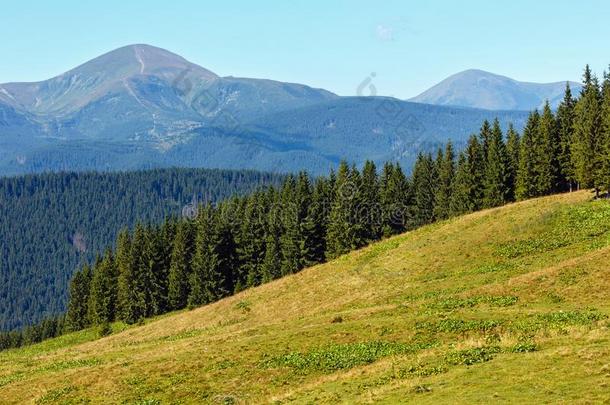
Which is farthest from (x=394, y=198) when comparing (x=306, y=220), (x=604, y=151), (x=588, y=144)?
(x=604, y=151)

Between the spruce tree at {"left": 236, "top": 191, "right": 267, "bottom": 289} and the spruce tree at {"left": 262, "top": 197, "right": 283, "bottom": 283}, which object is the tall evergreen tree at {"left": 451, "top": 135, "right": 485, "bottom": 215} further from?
the spruce tree at {"left": 236, "top": 191, "right": 267, "bottom": 289}

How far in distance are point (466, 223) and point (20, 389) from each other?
162 ft

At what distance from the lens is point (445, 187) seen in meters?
114

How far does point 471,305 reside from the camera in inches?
1655

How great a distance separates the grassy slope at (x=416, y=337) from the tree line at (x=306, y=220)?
1217 inches

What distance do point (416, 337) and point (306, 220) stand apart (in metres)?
67.3

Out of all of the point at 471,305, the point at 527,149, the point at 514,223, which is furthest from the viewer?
the point at 527,149

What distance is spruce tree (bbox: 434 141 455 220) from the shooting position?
113 metres

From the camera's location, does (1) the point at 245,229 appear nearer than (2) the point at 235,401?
No

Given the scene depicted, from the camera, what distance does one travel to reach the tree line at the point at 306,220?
322 feet

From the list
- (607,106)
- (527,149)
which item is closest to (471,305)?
(607,106)

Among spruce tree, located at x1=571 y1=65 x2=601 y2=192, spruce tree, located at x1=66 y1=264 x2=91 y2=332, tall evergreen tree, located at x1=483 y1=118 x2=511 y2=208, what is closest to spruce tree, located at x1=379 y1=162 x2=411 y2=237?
tall evergreen tree, located at x1=483 y1=118 x2=511 y2=208

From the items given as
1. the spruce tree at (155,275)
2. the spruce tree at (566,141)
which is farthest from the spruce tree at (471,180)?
the spruce tree at (155,275)

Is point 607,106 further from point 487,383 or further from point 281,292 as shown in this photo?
point 487,383
